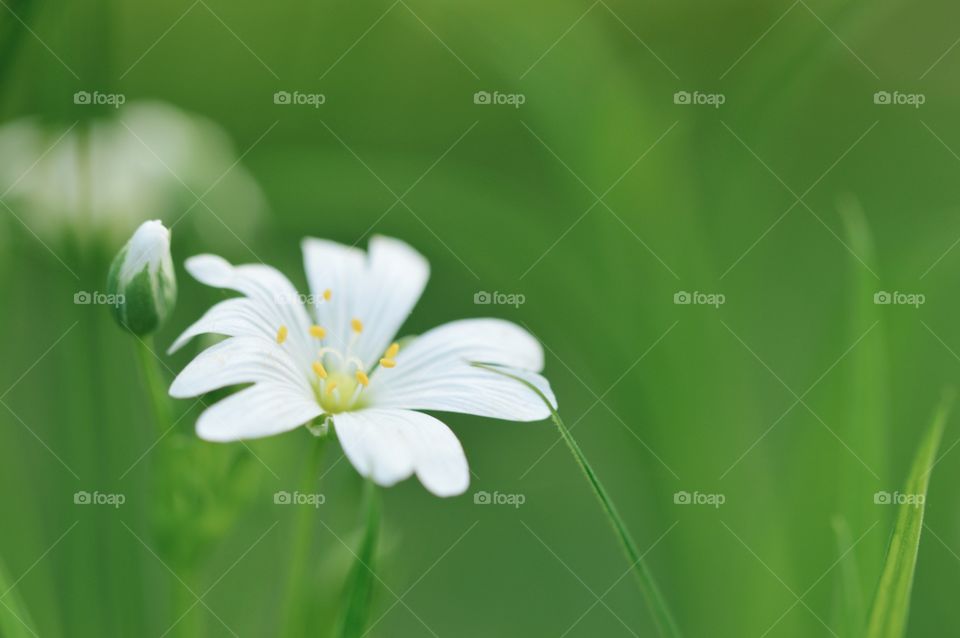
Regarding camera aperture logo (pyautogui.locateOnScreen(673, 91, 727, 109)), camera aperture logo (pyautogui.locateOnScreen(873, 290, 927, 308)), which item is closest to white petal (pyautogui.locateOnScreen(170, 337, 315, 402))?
camera aperture logo (pyautogui.locateOnScreen(873, 290, 927, 308))

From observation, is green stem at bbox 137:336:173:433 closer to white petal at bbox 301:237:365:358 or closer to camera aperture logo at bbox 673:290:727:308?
white petal at bbox 301:237:365:358

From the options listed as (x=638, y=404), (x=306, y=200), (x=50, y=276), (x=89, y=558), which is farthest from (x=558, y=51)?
(x=89, y=558)

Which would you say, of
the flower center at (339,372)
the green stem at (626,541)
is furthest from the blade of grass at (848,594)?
the flower center at (339,372)

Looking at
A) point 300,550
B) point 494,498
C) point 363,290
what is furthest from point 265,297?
point 494,498

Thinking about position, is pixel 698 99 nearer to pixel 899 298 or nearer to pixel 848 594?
pixel 899 298

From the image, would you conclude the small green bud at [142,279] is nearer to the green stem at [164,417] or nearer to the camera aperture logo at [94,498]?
the green stem at [164,417]

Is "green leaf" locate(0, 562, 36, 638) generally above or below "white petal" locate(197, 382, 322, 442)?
below

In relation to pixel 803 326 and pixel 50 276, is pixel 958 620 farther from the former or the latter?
pixel 50 276
